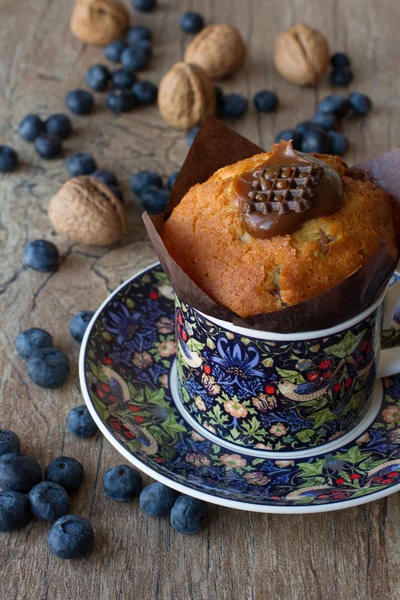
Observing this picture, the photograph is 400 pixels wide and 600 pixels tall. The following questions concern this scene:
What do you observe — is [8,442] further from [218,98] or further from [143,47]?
[143,47]

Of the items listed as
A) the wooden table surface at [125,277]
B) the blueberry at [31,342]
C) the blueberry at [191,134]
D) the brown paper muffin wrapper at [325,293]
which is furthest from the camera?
the blueberry at [191,134]

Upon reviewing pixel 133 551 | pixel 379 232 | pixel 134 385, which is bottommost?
pixel 133 551

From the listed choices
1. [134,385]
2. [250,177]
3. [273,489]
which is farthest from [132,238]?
[273,489]

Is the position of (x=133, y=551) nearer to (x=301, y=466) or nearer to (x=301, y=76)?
(x=301, y=466)

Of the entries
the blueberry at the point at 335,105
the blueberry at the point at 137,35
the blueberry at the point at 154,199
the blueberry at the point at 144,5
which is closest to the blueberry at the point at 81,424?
the blueberry at the point at 154,199

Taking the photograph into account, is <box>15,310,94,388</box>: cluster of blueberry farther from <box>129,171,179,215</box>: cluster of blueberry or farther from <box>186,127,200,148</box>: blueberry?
<box>186,127,200,148</box>: blueberry

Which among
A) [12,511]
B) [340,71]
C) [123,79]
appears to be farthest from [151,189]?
[12,511]

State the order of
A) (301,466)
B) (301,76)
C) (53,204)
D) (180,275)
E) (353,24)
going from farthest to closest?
(353,24) → (301,76) → (53,204) → (301,466) → (180,275)

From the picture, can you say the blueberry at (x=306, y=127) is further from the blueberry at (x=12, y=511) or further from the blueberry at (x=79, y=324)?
the blueberry at (x=12, y=511)
